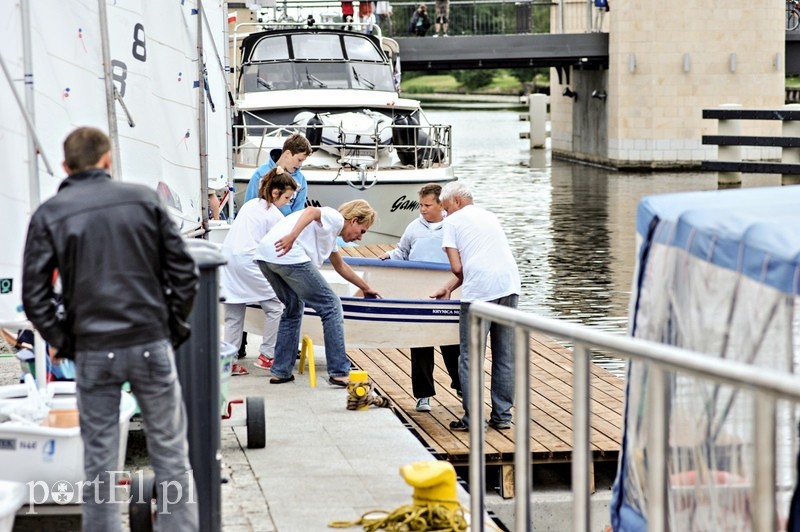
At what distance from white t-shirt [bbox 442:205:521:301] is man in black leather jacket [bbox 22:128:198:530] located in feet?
11.8

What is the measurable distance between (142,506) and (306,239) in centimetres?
358

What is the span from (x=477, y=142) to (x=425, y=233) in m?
40.8

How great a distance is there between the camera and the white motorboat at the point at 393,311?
9.09 m

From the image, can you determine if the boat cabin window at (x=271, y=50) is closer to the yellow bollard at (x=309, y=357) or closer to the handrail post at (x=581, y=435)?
the yellow bollard at (x=309, y=357)

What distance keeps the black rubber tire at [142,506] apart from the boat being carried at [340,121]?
1239 centimetres

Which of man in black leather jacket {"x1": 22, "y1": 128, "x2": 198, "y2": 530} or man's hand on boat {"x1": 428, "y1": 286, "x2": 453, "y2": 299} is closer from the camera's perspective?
man in black leather jacket {"x1": 22, "y1": 128, "x2": 198, "y2": 530}

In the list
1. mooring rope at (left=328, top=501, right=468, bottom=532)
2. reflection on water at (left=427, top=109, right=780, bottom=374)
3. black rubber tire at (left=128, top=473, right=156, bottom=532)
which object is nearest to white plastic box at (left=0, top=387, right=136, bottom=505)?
black rubber tire at (left=128, top=473, right=156, bottom=532)

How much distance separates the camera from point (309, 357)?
9398 millimetres

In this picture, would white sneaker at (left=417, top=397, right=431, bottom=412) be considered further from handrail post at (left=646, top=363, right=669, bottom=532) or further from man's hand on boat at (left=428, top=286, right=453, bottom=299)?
handrail post at (left=646, top=363, right=669, bottom=532)

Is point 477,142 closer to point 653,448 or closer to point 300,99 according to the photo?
point 300,99

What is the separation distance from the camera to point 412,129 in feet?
67.6

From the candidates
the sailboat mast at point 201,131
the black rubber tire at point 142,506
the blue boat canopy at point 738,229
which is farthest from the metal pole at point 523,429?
the sailboat mast at point 201,131

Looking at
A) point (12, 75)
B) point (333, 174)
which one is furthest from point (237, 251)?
point (333, 174)

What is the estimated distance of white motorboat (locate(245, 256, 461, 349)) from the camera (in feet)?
29.8
